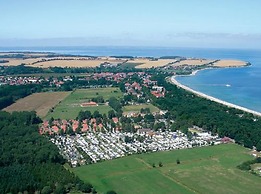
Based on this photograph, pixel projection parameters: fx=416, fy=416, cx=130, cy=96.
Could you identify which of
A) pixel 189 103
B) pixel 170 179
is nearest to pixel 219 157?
pixel 170 179

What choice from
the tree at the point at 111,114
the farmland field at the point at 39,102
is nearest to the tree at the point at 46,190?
the tree at the point at 111,114

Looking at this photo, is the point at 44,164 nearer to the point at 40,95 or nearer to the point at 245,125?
the point at 245,125

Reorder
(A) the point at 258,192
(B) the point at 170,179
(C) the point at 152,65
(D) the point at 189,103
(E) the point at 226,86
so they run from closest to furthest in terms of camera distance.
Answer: (A) the point at 258,192 → (B) the point at 170,179 → (D) the point at 189,103 → (E) the point at 226,86 → (C) the point at 152,65

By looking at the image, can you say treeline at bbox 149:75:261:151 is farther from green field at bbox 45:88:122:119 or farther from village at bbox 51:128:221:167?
green field at bbox 45:88:122:119

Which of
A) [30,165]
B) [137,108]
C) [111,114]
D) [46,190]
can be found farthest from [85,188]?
[137,108]

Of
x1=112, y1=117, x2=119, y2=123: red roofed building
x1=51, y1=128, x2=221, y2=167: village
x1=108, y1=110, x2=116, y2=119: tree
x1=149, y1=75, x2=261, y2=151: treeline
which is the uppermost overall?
x1=149, y1=75, x2=261, y2=151: treeline

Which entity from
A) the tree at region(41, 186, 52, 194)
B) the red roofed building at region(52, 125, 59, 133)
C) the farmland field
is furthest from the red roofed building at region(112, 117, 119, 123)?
the tree at region(41, 186, 52, 194)
